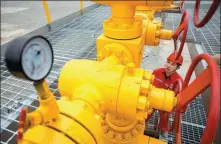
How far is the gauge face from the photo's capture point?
17.9 inches

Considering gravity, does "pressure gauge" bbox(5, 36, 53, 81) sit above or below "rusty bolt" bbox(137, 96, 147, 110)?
above

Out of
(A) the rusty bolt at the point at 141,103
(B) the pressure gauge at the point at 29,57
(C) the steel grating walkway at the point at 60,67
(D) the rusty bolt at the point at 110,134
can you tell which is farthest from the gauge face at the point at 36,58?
(C) the steel grating walkway at the point at 60,67

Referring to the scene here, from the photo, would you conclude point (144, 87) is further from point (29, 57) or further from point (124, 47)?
point (29, 57)

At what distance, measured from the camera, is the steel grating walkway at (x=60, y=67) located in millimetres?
1790

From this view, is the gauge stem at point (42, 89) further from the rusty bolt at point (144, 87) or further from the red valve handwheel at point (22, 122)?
the rusty bolt at point (144, 87)

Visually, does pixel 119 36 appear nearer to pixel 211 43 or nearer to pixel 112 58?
pixel 112 58

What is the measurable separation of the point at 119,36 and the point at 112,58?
113mm

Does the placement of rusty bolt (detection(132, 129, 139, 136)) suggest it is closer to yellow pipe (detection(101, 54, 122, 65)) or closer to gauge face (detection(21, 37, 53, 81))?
yellow pipe (detection(101, 54, 122, 65))

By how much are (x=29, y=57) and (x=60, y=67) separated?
7.11 feet

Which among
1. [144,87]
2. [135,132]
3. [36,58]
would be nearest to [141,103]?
[144,87]

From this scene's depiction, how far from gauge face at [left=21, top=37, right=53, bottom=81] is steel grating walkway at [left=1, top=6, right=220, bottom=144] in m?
1.47

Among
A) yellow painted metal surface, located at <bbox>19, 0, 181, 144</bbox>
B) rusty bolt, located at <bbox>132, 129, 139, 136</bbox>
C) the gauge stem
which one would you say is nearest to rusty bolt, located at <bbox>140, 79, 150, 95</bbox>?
yellow painted metal surface, located at <bbox>19, 0, 181, 144</bbox>

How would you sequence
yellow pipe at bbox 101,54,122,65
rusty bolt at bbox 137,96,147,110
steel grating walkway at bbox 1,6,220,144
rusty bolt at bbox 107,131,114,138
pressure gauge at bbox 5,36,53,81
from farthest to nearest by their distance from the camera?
steel grating walkway at bbox 1,6,220,144, rusty bolt at bbox 107,131,114,138, yellow pipe at bbox 101,54,122,65, rusty bolt at bbox 137,96,147,110, pressure gauge at bbox 5,36,53,81

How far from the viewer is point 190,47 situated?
10.6ft
